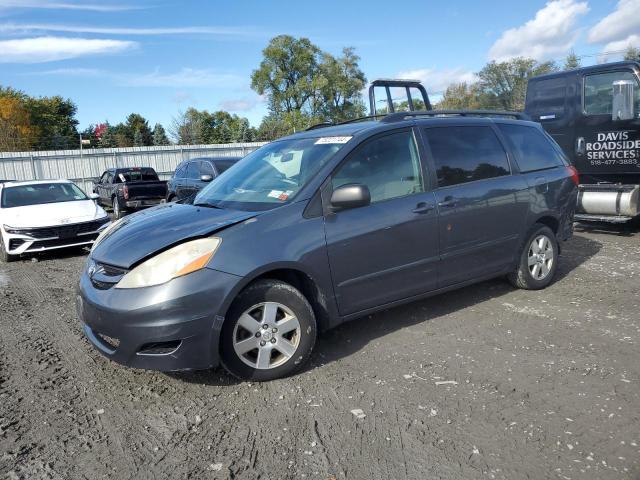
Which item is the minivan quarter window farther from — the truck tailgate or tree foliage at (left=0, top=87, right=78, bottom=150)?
tree foliage at (left=0, top=87, right=78, bottom=150)

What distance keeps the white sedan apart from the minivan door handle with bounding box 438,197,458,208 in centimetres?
682

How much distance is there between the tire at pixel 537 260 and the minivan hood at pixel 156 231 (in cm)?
307

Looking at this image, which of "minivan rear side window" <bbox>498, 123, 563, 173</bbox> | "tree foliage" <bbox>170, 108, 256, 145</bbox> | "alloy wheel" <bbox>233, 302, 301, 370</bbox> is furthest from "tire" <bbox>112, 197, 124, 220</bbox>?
"tree foliage" <bbox>170, 108, 256, 145</bbox>

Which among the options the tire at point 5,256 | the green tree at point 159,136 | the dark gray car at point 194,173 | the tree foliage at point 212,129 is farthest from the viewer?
the green tree at point 159,136

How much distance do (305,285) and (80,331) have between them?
2.44m

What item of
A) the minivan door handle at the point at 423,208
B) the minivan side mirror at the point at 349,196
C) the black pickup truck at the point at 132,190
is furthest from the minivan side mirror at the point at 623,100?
the black pickup truck at the point at 132,190

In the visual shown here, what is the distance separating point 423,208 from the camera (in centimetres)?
430

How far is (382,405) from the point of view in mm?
3230

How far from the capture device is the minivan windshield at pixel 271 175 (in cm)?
399

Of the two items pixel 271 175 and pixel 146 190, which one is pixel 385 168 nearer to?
pixel 271 175

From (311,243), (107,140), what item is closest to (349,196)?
(311,243)

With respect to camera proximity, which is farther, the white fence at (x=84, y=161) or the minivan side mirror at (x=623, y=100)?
the white fence at (x=84, y=161)

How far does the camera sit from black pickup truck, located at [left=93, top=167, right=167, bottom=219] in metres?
15.5

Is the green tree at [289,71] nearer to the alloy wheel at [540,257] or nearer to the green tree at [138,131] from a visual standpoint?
the green tree at [138,131]
